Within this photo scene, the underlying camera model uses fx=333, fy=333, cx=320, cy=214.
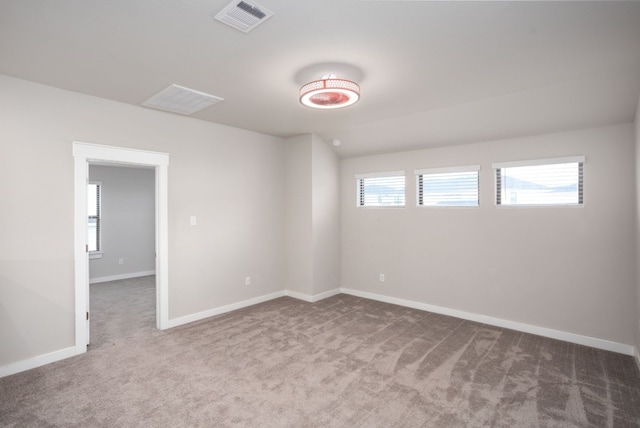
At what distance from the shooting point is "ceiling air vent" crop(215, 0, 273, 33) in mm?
1906

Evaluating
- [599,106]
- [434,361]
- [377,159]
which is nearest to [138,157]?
[377,159]

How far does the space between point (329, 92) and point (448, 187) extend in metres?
2.56

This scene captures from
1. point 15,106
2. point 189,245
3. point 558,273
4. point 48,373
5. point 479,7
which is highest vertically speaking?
point 479,7

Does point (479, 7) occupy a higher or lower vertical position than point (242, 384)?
higher

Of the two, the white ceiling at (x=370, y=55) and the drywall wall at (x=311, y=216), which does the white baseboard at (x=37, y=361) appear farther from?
the drywall wall at (x=311, y=216)

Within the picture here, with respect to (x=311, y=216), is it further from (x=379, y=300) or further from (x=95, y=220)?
(x=95, y=220)

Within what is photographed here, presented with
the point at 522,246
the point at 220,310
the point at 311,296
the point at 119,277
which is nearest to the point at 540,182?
the point at 522,246

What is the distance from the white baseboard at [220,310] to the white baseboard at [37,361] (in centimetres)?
101

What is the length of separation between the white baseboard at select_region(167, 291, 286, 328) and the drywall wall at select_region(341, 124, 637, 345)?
1.57 meters

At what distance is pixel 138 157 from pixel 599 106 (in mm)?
4763

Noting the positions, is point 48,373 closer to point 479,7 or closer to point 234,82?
point 234,82

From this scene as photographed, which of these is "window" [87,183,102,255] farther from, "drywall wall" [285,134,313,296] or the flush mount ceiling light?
the flush mount ceiling light

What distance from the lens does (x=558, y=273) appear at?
3701mm

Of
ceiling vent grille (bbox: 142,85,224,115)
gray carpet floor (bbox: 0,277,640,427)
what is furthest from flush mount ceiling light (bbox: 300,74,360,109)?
gray carpet floor (bbox: 0,277,640,427)
